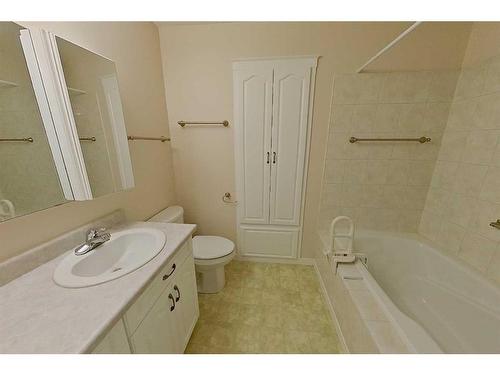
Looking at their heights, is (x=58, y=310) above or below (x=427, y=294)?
above

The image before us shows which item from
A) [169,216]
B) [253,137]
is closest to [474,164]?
[253,137]

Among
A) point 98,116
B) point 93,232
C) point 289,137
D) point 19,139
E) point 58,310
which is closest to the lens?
point 58,310

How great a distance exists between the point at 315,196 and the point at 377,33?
4.69ft

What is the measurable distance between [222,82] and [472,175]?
81.7 inches

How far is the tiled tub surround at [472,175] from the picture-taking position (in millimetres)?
1222

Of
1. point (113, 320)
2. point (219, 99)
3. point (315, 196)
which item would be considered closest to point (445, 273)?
point (315, 196)

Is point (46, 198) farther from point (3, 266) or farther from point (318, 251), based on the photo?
point (318, 251)

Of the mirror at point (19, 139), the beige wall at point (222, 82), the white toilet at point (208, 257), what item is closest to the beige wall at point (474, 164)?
the beige wall at point (222, 82)

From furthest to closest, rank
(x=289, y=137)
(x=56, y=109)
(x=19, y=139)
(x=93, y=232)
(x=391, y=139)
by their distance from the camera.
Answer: (x=289, y=137)
(x=391, y=139)
(x=93, y=232)
(x=56, y=109)
(x=19, y=139)

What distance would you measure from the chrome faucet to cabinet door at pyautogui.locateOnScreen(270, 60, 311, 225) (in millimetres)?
1359

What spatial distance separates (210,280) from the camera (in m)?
1.67

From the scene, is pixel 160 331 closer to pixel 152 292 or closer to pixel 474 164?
pixel 152 292

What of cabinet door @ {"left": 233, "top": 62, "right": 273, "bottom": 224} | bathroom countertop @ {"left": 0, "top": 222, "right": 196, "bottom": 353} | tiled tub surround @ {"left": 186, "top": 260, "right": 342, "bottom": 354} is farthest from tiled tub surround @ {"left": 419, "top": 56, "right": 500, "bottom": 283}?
bathroom countertop @ {"left": 0, "top": 222, "right": 196, "bottom": 353}

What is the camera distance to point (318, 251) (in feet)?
6.16
